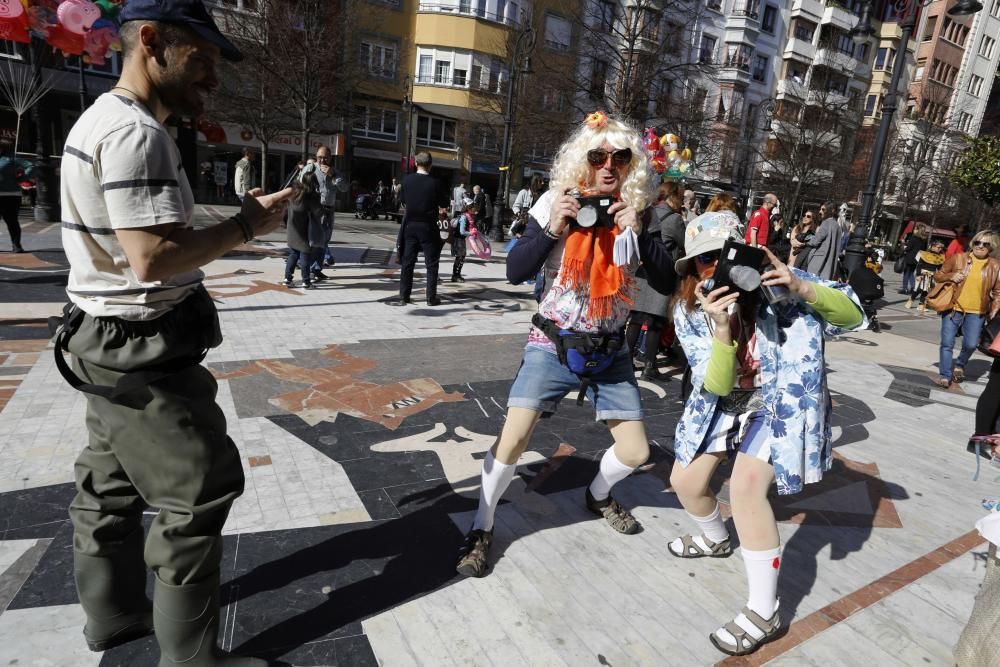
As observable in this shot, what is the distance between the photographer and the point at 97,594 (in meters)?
1.95

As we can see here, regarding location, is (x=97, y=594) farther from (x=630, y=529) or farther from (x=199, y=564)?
(x=630, y=529)

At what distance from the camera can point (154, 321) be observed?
1.68 meters

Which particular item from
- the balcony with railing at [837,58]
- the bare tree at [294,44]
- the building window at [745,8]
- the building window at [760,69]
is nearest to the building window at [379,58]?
A: the bare tree at [294,44]

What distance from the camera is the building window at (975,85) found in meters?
44.5

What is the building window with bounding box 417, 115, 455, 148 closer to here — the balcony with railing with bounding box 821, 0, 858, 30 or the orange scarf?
the balcony with railing with bounding box 821, 0, 858, 30

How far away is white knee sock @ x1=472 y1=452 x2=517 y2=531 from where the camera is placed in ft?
8.46

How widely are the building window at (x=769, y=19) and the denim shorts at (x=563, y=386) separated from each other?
43899 mm

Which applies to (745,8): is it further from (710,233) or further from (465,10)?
(710,233)

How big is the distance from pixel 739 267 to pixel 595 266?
60 centimetres

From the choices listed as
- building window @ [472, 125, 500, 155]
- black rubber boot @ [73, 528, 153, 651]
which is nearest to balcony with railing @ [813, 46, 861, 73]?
building window @ [472, 125, 500, 155]

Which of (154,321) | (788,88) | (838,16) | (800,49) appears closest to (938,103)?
(838,16)

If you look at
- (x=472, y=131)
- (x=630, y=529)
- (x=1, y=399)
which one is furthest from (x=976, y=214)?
(x=1, y=399)

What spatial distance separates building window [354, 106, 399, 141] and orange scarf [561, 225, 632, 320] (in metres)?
30.1

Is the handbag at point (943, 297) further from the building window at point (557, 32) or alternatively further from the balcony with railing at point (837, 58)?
the balcony with railing at point (837, 58)
